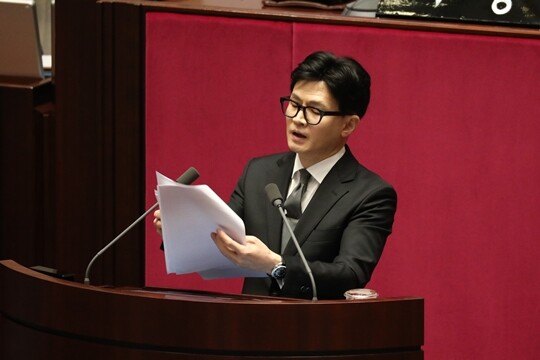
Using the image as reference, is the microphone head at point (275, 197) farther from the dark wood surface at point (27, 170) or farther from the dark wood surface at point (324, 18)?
the dark wood surface at point (27, 170)

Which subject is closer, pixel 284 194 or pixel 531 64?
pixel 284 194

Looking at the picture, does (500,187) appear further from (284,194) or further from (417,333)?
(417,333)

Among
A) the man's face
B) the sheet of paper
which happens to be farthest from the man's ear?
the sheet of paper

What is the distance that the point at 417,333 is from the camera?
72.4 inches

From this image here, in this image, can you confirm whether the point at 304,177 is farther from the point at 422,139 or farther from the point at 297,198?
the point at 422,139

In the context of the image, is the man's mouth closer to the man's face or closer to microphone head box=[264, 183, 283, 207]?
the man's face

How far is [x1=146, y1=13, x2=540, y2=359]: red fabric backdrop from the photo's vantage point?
9.77 ft

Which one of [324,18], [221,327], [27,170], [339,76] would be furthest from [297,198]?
[27,170]

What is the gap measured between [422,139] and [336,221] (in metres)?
0.80

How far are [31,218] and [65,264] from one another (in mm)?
183

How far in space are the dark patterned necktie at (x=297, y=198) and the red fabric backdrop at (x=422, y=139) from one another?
2.07ft

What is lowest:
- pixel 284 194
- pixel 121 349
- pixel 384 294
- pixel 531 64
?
pixel 384 294

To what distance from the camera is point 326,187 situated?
235 centimetres

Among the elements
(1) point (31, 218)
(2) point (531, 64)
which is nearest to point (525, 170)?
(2) point (531, 64)
